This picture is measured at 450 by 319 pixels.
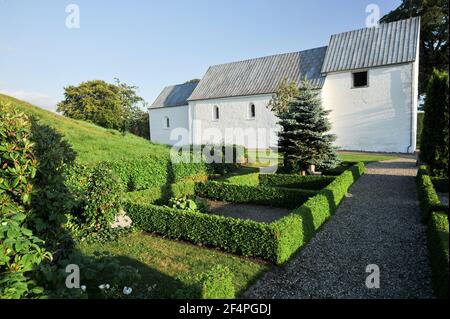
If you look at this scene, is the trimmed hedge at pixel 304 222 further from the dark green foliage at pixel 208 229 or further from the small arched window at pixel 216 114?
the small arched window at pixel 216 114

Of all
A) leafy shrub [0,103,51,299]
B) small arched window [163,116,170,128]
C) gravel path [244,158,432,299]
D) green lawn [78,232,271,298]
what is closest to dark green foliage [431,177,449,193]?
gravel path [244,158,432,299]

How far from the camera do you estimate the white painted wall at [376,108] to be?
22469 millimetres

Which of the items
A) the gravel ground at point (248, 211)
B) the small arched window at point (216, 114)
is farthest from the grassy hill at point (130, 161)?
the small arched window at point (216, 114)

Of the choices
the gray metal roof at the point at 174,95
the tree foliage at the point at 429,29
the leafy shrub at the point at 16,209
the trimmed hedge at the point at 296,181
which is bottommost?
the trimmed hedge at the point at 296,181

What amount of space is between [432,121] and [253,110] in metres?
17.2

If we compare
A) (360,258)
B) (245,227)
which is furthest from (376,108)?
(245,227)

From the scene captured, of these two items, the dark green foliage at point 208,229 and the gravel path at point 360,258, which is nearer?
the gravel path at point 360,258

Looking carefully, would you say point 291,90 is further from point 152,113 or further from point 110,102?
point 110,102

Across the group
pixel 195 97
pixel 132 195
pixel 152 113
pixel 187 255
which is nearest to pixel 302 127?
pixel 132 195

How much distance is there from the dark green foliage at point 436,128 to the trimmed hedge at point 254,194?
6.85 m

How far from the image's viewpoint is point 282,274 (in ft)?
18.1

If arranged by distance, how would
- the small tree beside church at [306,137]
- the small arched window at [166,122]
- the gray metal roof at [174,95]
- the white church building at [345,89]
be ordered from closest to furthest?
the small tree beside church at [306,137], the white church building at [345,89], the gray metal roof at [174,95], the small arched window at [166,122]

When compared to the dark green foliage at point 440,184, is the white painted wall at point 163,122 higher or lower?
higher

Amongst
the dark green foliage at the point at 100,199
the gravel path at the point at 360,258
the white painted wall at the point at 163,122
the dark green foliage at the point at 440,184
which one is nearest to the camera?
the gravel path at the point at 360,258
